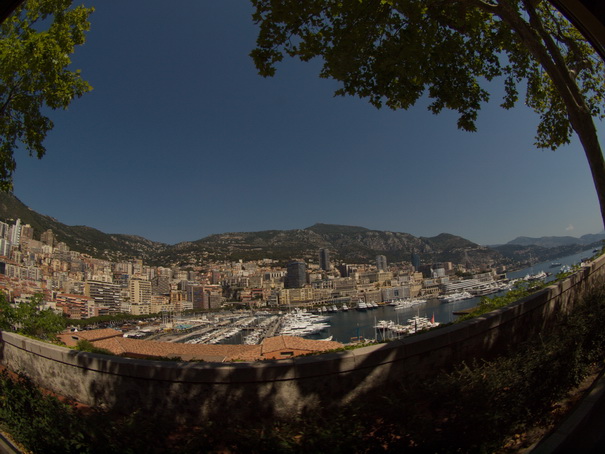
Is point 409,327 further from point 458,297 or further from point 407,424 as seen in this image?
point 458,297

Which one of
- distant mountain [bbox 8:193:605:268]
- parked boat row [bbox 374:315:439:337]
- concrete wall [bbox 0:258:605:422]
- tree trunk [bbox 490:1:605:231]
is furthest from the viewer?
distant mountain [bbox 8:193:605:268]

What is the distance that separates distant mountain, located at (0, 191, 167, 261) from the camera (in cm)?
3562

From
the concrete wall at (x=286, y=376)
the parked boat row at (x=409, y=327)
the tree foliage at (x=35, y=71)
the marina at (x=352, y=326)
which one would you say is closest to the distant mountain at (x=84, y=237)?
the marina at (x=352, y=326)

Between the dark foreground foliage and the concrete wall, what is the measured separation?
520mm

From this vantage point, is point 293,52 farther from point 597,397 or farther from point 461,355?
point 597,397

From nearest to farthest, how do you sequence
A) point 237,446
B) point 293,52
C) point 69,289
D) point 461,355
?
1. point 237,446
2. point 461,355
3. point 293,52
4. point 69,289

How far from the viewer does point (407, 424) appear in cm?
200

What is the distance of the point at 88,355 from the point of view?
A: 448cm

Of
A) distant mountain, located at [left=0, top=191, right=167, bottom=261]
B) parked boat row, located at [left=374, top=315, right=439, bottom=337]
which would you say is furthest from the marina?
distant mountain, located at [left=0, top=191, right=167, bottom=261]

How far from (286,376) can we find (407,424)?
5.50ft

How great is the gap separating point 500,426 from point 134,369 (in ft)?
13.0

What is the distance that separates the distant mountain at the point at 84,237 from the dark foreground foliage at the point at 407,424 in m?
36.6

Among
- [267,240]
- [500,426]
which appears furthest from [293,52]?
[267,240]

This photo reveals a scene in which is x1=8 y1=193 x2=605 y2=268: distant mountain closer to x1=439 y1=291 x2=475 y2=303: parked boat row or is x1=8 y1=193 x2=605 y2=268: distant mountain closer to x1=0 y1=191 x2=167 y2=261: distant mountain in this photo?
x1=0 y1=191 x2=167 y2=261: distant mountain
